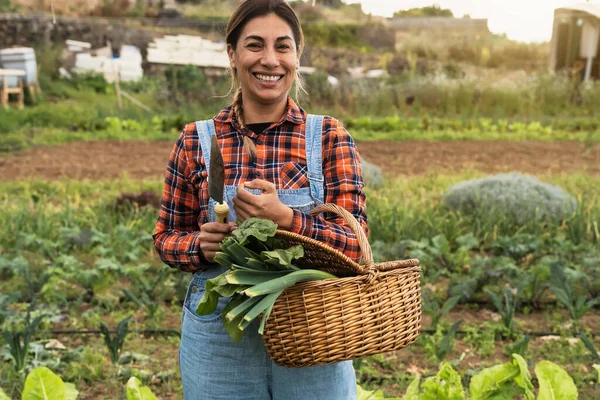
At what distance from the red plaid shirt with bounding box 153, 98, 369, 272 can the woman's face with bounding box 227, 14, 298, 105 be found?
72 mm

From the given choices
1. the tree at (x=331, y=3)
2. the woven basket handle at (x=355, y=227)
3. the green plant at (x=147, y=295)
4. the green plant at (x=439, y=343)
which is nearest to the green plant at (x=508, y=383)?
the green plant at (x=439, y=343)

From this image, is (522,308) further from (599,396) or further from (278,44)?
(278,44)

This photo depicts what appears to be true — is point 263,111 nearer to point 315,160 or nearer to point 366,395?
point 315,160

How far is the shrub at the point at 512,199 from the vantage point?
553cm

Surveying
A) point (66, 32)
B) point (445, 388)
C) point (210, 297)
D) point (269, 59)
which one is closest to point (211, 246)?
point (210, 297)

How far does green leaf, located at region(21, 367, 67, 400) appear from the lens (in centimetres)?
226

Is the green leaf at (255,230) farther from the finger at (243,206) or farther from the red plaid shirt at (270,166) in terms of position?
the red plaid shirt at (270,166)

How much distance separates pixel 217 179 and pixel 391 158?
24.6ft

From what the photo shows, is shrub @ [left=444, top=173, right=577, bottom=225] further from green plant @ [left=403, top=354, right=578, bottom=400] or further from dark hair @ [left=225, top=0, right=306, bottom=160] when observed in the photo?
dark hair @ [left=225, top=0, right=306, bottom=160]

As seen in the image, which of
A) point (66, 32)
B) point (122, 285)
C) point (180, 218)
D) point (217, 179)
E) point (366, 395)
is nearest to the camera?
point (217, 179)

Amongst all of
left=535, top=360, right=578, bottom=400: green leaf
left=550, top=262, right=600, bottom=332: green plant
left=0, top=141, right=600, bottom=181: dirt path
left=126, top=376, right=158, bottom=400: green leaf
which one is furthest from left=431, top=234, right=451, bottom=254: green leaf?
left=0, top=141, right=600, bottom=181: dirt path

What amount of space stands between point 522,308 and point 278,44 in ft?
9.38

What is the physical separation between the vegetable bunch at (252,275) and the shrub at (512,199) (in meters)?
3.93

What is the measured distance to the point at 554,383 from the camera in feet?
7.83
